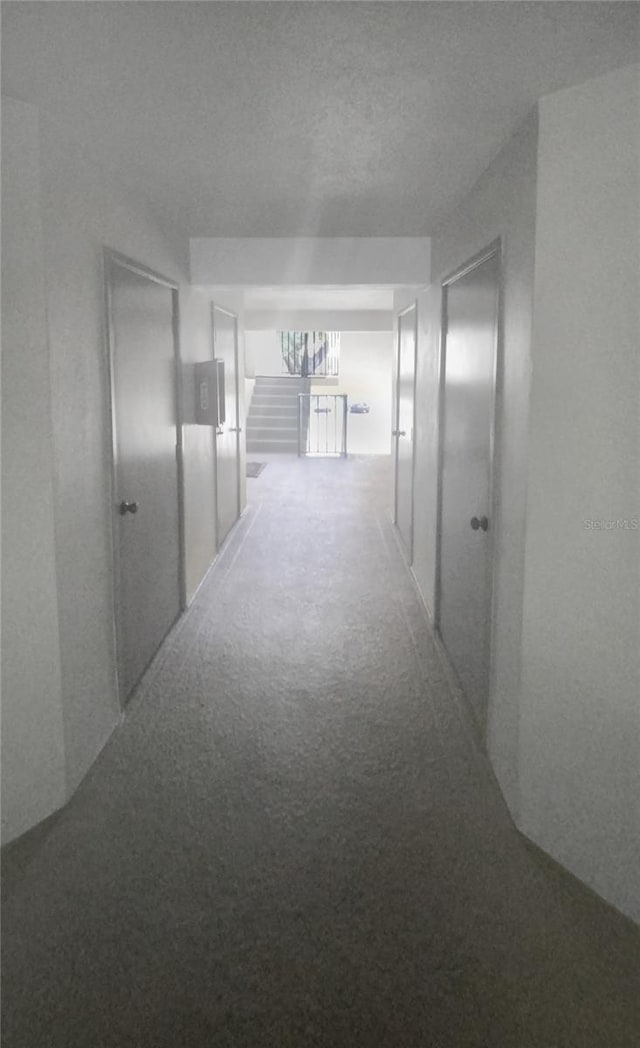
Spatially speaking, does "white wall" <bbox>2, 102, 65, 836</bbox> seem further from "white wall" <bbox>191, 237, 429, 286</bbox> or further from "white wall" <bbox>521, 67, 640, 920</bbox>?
"white wall" <bbox>191, 237, 429, 286</bbox>

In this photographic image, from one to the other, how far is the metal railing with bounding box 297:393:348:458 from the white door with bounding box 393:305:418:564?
6.38 meters

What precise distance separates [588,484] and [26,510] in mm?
1819

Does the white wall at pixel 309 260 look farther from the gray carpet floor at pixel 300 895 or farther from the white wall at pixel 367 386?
the white wall at pixel 367 386

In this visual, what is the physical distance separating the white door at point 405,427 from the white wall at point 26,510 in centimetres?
385

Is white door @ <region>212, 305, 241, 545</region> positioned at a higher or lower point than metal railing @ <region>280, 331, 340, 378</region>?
lower

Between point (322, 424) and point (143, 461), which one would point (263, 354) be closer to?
point (322, 424)

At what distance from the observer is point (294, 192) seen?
3770 millimetres

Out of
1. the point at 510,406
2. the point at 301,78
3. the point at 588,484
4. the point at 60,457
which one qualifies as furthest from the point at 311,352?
the point at 588,484

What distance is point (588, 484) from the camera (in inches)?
94.0

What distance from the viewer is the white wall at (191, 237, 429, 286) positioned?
5.08m

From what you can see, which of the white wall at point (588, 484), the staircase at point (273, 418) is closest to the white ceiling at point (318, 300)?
the staircase at point (273, 418)

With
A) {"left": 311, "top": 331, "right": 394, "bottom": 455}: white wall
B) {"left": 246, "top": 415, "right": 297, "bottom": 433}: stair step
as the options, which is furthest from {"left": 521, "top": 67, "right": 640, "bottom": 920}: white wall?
{"left": 246, "top": 415, "right": 297, "bottom": 433}: stair step

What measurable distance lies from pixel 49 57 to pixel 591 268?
5.47 ft

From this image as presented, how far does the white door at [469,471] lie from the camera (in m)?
3.21
